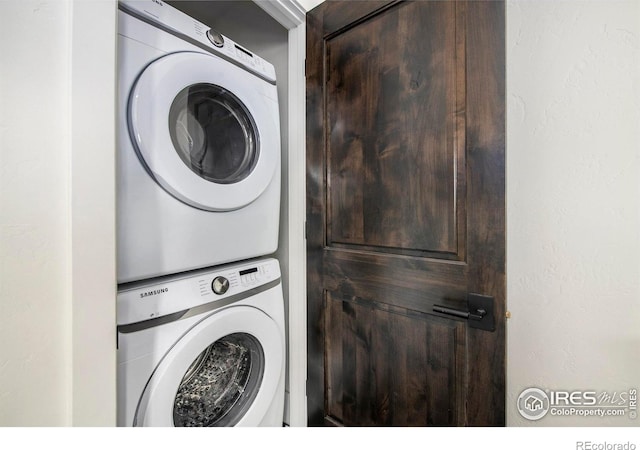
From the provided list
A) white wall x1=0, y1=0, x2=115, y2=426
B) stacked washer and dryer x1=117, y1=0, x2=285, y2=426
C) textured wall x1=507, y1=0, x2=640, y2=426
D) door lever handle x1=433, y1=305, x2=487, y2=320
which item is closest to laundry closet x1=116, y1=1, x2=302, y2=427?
stacked washer and dryer x1=117, y1=0, x2=285, y2=426

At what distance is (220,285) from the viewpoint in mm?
929

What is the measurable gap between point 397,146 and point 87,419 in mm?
1014

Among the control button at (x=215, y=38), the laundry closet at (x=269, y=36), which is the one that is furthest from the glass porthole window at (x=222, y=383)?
the control button at (x=215, y=38)

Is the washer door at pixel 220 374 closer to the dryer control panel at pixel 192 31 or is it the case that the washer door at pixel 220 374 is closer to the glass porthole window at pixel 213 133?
the glass porthole window at pixel 213 133

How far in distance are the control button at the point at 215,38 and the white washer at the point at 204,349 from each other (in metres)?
0.80

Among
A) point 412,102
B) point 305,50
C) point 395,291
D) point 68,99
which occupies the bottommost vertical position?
point 395,291

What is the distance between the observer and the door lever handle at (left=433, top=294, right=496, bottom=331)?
2.38ft

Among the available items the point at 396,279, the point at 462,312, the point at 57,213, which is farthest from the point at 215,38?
the point at 462,312

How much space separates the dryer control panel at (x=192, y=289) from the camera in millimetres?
721

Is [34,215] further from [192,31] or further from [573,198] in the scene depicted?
[573,198]

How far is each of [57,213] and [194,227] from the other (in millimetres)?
360

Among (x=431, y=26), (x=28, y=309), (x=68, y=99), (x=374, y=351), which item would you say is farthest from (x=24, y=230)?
(x=431, y=26)
